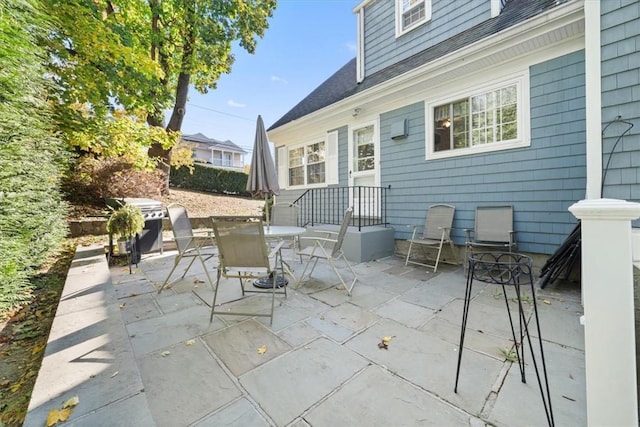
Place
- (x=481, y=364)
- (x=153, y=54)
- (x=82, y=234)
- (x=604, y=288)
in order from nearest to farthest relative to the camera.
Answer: (x=604, y=288) → (x=481, y=364) → (x=82, y=234) → (x=153, y=54)

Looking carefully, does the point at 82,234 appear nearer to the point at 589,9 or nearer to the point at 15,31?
the point at 15,31

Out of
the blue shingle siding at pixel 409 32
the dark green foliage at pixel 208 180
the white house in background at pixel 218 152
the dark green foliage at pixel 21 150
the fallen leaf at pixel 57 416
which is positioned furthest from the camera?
the white house in background at pixel 218 152

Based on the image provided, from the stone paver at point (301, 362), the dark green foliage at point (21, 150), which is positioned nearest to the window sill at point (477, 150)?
the stone paver at point (301, 362)

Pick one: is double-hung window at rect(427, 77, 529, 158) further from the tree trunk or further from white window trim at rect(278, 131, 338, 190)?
the tree trunk

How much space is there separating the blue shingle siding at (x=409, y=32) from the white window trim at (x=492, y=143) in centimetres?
158

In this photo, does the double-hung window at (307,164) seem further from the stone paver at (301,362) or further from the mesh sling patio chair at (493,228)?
the stone paver at (301,362)

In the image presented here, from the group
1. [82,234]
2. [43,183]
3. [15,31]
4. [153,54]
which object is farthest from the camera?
[153,54]

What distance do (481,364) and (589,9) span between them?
3.79 meters

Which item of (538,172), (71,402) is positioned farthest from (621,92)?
(71,402)

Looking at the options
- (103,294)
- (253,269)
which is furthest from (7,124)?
(253,269)

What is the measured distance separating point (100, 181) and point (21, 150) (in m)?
4.97

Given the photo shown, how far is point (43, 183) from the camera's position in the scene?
332 cm

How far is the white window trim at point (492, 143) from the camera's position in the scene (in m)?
3.97

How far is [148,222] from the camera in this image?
4.99 meters
